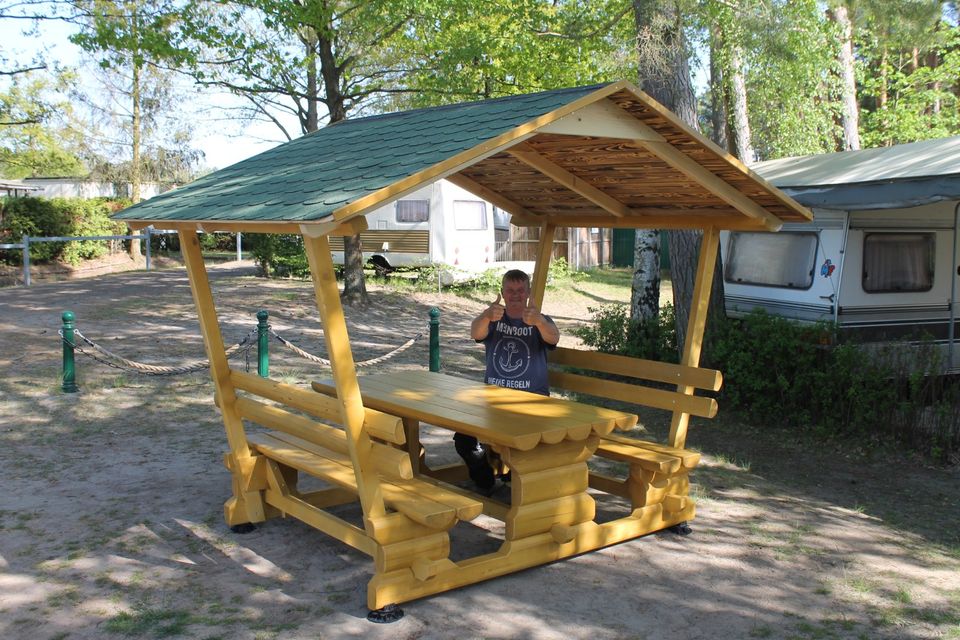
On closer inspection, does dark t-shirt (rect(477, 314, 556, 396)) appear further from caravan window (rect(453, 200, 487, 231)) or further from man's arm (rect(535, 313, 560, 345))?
caravan window (rect(453, 200, 487, 231))

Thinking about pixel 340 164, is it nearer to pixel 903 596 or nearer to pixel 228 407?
pixel 228 407

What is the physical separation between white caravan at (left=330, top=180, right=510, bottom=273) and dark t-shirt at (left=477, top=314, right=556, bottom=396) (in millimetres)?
13317

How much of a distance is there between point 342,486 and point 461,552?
0.85m

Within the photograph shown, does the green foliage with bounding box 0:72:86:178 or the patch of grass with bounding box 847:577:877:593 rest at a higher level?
the green foliage with bounding box 0:72:86:178

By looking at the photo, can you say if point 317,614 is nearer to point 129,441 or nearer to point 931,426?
point 129,441

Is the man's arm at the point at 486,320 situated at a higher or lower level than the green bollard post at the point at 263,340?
higher

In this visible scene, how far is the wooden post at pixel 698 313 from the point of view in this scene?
559cm

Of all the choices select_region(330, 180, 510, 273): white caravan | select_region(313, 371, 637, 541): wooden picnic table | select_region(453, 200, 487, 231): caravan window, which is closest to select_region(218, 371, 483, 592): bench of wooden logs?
select_region(313, 371, 637, 541): wooden picnic table

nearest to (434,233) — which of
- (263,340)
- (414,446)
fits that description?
(263,340)

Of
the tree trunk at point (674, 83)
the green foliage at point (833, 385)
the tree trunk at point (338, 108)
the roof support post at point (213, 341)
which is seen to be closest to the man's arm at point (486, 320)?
the roof support post at point (213, 341)

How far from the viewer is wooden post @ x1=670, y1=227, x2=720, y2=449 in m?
5.59

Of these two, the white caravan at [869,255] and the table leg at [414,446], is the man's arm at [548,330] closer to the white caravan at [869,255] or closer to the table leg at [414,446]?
the table leg at [414,446]

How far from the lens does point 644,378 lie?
5.96m

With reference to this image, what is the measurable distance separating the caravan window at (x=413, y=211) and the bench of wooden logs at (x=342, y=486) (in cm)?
1398
